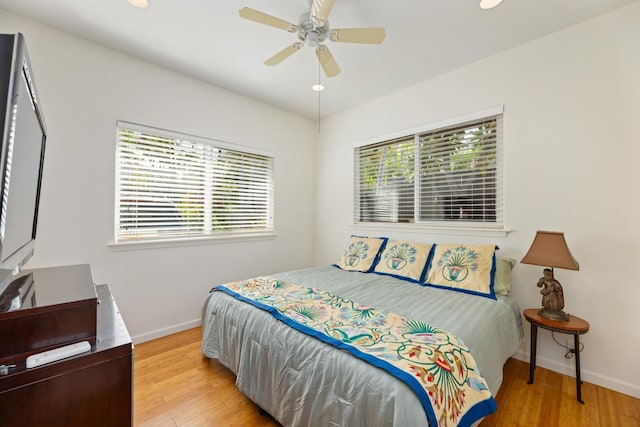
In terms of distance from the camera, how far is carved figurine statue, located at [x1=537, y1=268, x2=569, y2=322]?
1.98m

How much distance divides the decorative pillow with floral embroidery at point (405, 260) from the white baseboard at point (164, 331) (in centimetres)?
212

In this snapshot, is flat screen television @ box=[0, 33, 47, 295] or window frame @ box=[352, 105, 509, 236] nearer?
flat screen television @ box=[0, 33, 47, 295]

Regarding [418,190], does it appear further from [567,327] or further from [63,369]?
[63,369]

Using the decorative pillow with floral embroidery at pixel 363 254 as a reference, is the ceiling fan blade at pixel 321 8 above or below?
above

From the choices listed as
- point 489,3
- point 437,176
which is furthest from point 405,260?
point 489,3

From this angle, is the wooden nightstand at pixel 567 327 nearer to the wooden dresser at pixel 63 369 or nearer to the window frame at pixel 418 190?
the window frame at pixel 418 190

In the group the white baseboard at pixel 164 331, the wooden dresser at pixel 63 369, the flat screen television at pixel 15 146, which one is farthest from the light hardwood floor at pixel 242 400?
the flat screen television at pixel 15 146

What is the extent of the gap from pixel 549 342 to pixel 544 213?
1.09 metres

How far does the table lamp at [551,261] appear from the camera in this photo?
1911mm

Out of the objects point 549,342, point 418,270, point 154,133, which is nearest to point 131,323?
point 154,133

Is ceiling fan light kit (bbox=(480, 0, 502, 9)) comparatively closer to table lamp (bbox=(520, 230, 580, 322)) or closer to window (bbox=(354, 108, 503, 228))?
window (bbox=(354, 108, 503, 228))

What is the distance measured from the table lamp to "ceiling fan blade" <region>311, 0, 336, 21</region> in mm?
2202

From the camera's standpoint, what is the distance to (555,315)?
1981 mm

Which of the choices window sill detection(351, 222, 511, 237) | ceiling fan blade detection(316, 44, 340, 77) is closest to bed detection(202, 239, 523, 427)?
window sill detection(351, 222, 511, 237)
